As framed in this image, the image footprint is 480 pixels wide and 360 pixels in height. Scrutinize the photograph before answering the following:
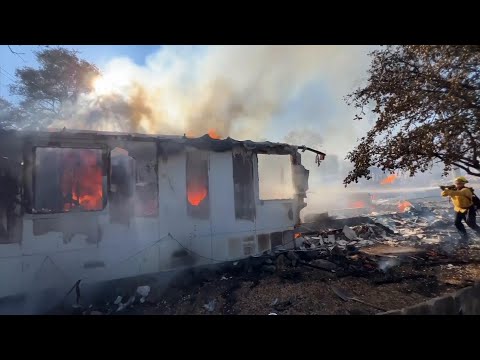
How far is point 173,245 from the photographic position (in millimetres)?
8875

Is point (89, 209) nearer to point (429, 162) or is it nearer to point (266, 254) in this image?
point (266, 254)

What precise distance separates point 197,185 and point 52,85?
20.0 m

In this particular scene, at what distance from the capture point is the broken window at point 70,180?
8258 millimetres

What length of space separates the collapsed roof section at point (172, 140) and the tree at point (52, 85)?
57.1 feet

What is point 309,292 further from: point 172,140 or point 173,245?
point 172,140

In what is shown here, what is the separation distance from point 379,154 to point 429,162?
1262 millimetres

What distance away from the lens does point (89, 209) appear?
319 inches

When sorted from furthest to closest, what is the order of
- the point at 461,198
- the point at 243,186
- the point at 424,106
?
the point at 461,198 → the point at 243,186 → the point at 424,106

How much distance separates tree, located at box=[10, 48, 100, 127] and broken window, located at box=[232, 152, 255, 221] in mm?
19286

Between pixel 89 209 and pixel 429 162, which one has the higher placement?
pixel 429 162

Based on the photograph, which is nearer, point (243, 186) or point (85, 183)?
point (85, 183)

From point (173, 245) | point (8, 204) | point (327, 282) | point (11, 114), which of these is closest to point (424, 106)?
point (327, 282)
